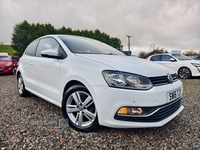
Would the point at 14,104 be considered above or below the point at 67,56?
below

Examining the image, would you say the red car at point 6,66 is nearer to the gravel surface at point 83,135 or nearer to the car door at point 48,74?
the car door at point 48,74

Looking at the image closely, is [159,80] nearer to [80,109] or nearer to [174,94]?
[174,94]

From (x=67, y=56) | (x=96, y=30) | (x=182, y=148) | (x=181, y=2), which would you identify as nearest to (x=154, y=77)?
(x=182, y=148)

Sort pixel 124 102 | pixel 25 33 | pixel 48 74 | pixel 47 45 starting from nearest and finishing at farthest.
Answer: pixel 124 102, pixel 48 74, pixel 47 45, pixel 25 33

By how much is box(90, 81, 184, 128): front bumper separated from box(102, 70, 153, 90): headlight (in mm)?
51

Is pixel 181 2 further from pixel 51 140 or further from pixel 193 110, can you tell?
pixel 51 140

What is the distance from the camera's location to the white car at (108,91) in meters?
1.74

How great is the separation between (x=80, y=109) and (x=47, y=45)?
61.1 inches

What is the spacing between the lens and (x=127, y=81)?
5.71 ft

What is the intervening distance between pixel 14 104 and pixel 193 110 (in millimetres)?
3745

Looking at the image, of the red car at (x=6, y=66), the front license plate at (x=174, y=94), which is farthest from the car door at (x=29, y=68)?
the red car at (x=6, y=66)

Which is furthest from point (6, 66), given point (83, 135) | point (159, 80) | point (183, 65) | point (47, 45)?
point (183, 65)

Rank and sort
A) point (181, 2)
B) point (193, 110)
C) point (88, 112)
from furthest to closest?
point (181, 2) → point (193, 110) → point (88, 112)

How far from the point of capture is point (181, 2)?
7.35 meters
